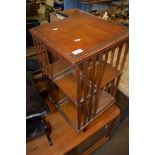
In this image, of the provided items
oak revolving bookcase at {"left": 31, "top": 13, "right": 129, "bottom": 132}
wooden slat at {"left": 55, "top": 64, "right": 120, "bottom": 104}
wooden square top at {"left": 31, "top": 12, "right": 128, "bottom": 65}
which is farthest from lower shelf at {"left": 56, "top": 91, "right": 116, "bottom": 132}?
wooden square top at {"left": 31, "top": 12, "right": 128, "bottom": 65}

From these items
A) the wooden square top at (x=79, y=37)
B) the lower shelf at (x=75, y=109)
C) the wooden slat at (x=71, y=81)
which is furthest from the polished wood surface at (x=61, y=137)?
the wooden square top at (x=79, y=37)

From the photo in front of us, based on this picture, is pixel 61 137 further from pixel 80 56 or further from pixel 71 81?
pixel 80 56

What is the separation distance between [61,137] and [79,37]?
70 centimetres

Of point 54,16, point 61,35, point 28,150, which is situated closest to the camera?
point 61,35

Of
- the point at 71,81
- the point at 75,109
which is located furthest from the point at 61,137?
the point at 71,81

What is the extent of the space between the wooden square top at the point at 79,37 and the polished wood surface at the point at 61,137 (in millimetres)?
623

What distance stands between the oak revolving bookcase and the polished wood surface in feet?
0.21

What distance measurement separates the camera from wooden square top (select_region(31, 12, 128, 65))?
69cm

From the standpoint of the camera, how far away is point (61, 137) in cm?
108

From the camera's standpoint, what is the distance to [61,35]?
80 cm
